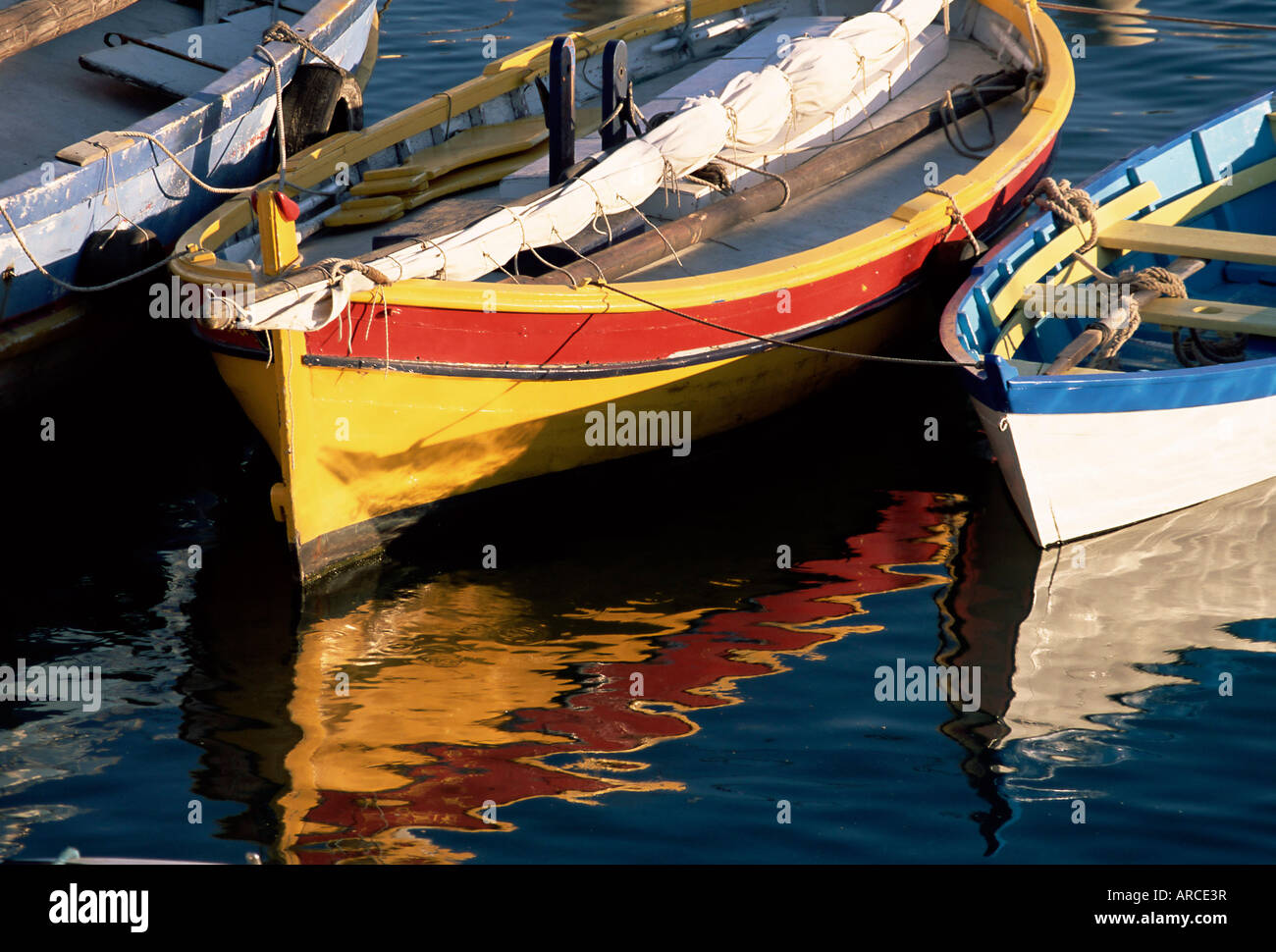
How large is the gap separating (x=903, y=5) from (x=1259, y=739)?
5.68m

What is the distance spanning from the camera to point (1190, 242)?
26.9 ft

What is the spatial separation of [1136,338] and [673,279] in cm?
301

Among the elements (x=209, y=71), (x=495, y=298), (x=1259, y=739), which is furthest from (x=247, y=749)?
(x=209, y=71)

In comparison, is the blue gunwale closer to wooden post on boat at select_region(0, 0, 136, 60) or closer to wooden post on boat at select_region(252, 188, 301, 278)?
wooden post on boat at select_region(252, 188, 301, 278)

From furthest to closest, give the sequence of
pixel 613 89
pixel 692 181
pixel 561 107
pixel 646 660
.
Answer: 1. pixel 692 181
2. pixel 613 89
3. pixel 561 107
4. pixel 646 660

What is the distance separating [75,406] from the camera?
8438mm

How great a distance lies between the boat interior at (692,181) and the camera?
800cm

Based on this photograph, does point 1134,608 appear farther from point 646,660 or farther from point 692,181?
point 692,181

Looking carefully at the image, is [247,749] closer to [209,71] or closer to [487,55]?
[209,71]

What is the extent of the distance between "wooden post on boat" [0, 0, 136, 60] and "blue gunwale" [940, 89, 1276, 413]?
6.67 m

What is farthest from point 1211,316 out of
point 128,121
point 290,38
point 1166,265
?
point 128,121

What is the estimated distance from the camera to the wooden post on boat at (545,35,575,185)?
7.57 metres

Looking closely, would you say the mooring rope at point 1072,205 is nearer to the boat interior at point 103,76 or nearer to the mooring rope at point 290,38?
the mooring rope at point 290,38

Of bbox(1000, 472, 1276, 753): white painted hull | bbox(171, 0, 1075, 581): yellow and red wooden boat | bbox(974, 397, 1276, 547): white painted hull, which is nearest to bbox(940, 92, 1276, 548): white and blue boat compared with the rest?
bbox(974, 397, 1276, 547): white painted hull
